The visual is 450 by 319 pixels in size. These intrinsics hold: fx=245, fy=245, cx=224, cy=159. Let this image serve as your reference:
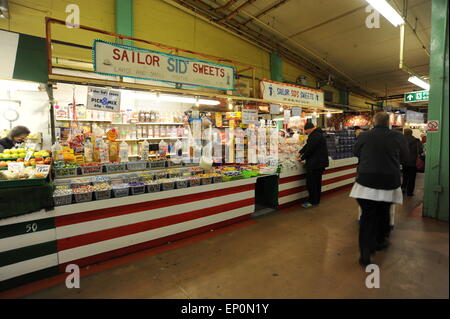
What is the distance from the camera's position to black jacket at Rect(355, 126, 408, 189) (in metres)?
2.70

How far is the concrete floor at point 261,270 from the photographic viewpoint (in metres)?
2.43

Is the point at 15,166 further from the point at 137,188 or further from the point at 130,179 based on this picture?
the point at 137,188

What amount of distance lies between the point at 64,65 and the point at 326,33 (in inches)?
333

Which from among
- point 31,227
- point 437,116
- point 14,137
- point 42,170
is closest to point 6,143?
point 14,137

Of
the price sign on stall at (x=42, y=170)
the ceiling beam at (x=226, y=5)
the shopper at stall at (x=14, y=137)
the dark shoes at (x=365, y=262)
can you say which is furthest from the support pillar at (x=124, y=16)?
the dark shoes at (x=365, y=262)

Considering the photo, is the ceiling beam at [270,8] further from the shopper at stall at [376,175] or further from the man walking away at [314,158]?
the shopper at stall at [376,175]

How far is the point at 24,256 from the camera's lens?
2.63 m

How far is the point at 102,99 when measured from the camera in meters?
3.63

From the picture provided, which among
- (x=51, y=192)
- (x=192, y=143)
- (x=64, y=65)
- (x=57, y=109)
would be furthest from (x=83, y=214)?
(x=64, y=65)

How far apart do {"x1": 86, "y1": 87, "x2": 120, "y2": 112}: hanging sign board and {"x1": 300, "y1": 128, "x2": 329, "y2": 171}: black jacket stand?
3.89 metres

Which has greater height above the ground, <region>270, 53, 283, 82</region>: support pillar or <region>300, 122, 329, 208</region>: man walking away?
<region>270, 53, 283, 82</region>: support pillar

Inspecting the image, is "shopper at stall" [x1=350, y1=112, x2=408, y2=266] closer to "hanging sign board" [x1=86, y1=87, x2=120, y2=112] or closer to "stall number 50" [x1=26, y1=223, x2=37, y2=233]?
"hanging sign board" [x1=86, y1=87, x2=120, y2=112]

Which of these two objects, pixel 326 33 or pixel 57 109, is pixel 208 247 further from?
pixel 326 33

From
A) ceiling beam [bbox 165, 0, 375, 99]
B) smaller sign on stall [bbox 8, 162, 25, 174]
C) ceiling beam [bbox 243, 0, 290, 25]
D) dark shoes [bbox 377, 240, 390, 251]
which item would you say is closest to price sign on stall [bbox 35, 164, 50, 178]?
smaller sign on stall [bbox 8, 162, 25, 174]
